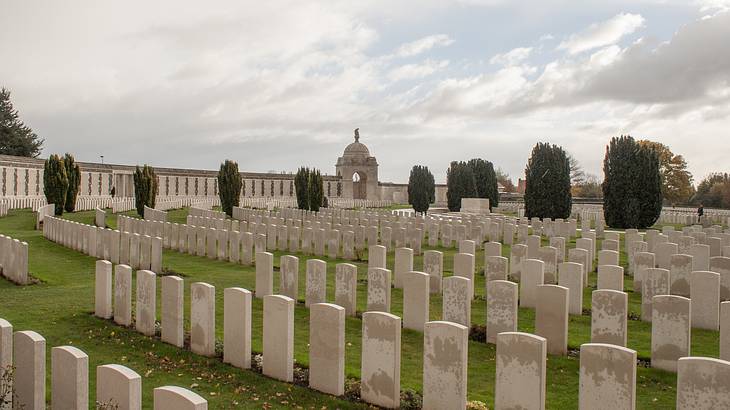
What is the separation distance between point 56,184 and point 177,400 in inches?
1137

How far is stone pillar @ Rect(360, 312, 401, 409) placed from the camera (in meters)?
5.63

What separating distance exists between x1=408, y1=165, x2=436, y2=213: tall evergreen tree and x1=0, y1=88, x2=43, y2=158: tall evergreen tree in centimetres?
3895

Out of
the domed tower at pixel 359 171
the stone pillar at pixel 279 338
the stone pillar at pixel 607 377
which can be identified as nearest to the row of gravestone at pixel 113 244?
the stone pillar at pixel 279 338

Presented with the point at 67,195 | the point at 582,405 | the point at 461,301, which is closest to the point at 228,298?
the point at 461,301

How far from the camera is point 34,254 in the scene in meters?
16.3

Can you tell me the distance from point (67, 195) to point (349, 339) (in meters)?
27.7

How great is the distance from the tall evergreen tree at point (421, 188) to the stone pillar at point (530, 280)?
35.3 metres

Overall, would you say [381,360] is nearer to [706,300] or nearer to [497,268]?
[497,268]

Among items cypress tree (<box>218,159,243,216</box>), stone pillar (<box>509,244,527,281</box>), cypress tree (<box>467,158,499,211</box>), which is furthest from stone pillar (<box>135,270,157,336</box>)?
cypress tree (<box>467,158,499,211</box>)

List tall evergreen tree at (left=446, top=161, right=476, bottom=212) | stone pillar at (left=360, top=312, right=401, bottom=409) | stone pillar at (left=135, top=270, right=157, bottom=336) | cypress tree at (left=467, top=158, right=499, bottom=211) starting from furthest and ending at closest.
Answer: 1. cypress tree at (left=467, top=158, right=499, bottom=211)
2. tall evergreen tree at (left=446, top=161, right=476, bottom=212)
3. stone pillar at (left=135, top=270, right=157, bottom=336)
4. stone pillar at (left=360, top=312, right=401, bottom=409)

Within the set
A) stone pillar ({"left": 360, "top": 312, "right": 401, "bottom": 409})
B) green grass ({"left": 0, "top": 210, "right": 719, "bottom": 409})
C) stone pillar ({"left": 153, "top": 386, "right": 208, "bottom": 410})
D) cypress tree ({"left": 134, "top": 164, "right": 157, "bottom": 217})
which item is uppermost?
cypress tree ({"left": 134, "top": 164, "right": 157, "bottom": 217})

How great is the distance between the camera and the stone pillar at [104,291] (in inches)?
344

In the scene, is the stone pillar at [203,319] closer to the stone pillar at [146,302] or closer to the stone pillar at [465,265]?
the stone pillar at [146,302]

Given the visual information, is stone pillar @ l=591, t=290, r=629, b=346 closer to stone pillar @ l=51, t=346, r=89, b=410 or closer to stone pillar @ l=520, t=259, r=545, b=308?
stone pillar @ l=520, t=259, r=545, b=308
